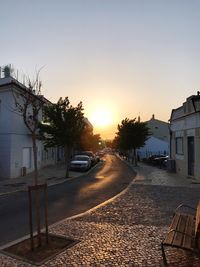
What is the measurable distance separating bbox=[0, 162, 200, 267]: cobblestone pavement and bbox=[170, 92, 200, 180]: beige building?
9121mm

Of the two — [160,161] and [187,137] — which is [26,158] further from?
[160,161]

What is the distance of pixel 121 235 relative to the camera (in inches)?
327

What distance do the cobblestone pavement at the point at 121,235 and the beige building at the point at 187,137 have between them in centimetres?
912

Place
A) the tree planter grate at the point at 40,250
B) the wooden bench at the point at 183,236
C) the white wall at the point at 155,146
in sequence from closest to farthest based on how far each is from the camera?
the wooden bench at the point at 183,236
the tree planter grate at the point at 40,250
the white wall at the point at 155,146

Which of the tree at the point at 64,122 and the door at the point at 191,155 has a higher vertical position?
the tree at the point at 64,122

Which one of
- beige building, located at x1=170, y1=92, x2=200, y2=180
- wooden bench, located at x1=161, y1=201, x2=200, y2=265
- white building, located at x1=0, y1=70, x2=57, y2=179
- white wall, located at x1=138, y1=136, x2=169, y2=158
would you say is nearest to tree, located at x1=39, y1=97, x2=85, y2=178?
white building, located at x1=0, y1=70, x2=57, y2=179

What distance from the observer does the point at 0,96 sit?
25.7m

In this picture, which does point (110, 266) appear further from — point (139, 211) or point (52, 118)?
point (52, 118)

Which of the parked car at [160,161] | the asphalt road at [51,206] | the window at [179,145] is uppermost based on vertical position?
the window at [179,145]

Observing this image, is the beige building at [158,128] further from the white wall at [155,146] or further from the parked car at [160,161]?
the parked car at [160,161]

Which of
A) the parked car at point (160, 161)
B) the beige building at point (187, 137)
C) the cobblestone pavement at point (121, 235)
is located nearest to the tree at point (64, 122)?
the beige building at point (187, 137)

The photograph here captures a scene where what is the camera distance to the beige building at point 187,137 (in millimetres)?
22703

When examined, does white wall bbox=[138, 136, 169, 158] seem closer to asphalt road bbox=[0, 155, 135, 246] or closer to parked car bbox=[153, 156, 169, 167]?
parked car bbox=[153, 156, 169, 167]

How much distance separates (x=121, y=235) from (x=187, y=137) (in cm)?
1772
